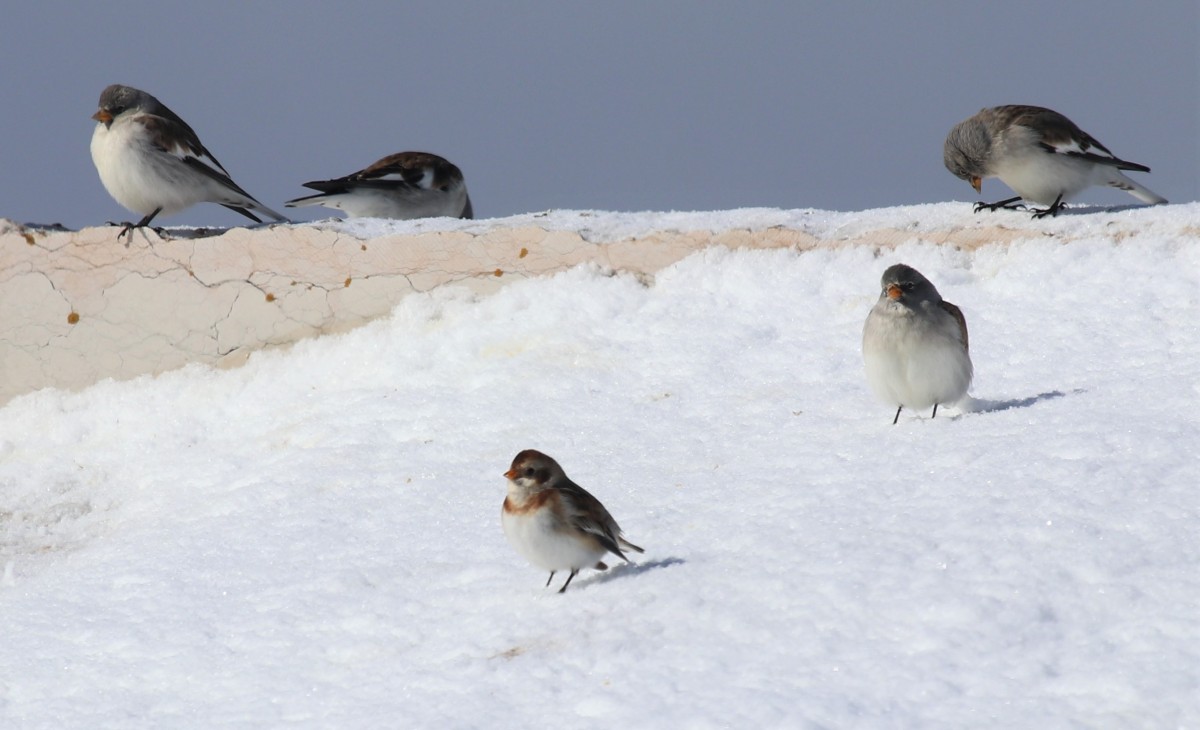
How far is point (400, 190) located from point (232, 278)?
69.5 inches

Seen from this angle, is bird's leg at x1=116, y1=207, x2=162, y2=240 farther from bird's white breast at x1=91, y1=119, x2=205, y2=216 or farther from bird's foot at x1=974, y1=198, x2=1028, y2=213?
bird's foot at x1=974, y1=198, x2=1028, y2=213

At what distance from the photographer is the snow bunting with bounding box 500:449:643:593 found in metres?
4.16

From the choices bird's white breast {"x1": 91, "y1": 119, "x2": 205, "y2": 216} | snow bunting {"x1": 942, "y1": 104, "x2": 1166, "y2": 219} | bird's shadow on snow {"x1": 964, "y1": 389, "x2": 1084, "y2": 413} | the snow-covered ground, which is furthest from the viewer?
bird's white breast {"x1": 91, "y1": 119, "x2": 205, "y2": 216}

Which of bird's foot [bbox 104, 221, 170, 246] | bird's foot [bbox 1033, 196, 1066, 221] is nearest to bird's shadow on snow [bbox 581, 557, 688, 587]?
bird's foot [bbox 1033, 196, 1066, 221]

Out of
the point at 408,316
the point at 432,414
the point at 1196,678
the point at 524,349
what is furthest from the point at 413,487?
the point at 1196,678

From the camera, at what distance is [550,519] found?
4148 mm

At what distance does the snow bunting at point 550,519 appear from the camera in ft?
13.6

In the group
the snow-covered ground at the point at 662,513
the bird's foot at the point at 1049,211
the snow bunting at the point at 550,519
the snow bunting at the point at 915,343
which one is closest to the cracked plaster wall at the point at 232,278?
the snow-covered ground at the point at 662,513

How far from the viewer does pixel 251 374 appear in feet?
26.8

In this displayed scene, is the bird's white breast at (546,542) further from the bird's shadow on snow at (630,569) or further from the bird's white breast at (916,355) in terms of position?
the bird's white breast at (916,355)

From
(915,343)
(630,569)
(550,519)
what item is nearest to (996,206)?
(915,343)

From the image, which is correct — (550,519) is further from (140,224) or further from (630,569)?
(140,224)

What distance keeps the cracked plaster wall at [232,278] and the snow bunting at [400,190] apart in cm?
107

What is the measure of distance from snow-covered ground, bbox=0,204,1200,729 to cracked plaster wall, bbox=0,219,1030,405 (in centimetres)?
15
